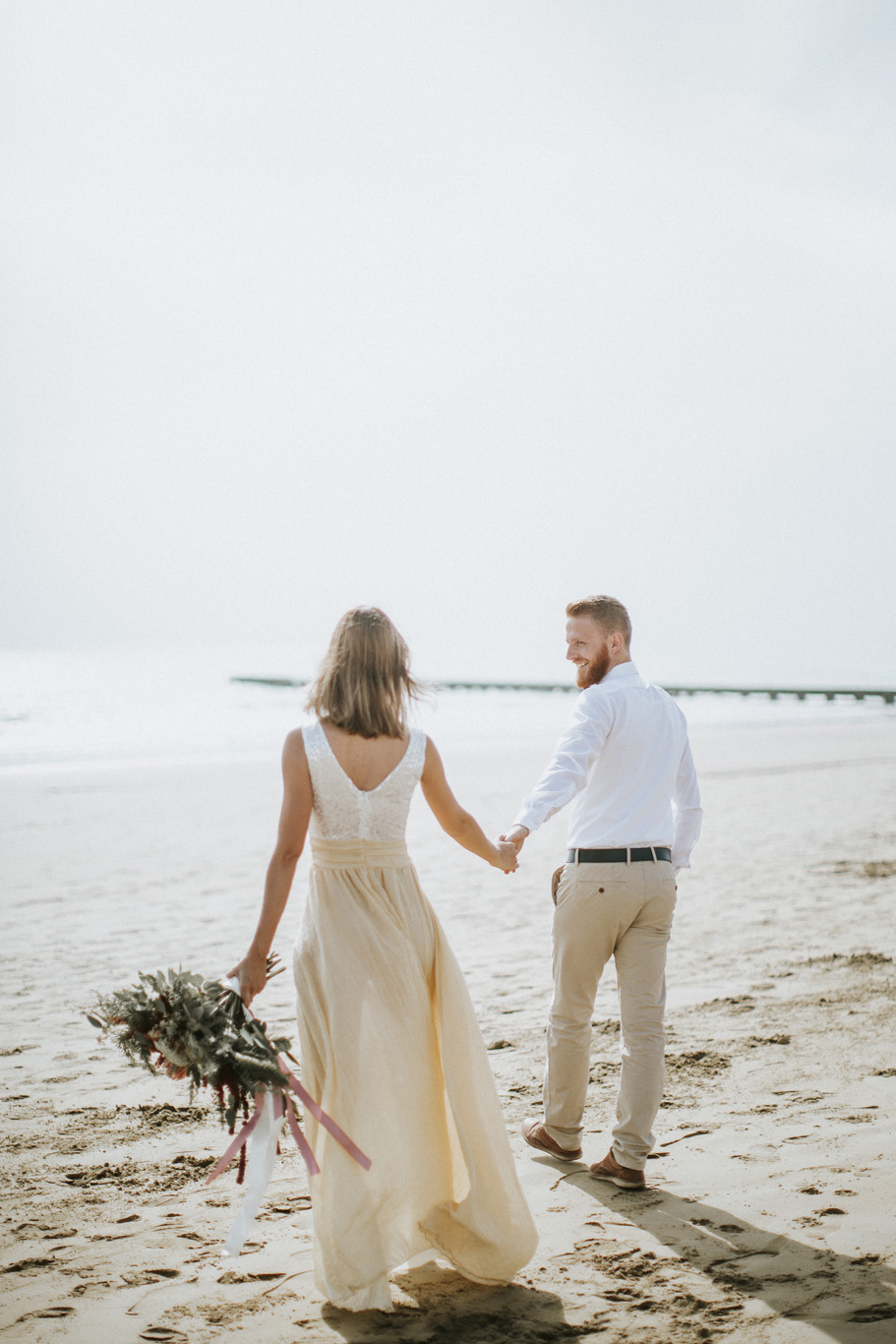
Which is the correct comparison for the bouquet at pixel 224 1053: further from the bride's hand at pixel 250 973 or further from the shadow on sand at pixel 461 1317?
the shadow on sand at pixel 461 1317

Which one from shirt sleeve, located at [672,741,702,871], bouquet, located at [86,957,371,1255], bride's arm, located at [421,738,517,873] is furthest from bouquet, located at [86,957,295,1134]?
shirt sleeve, located at [672,741,702,871]

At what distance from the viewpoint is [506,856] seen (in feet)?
12.0

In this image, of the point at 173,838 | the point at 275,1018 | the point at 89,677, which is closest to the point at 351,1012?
the point at 275,1018

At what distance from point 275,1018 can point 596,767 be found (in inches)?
109

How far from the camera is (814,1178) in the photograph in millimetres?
3582

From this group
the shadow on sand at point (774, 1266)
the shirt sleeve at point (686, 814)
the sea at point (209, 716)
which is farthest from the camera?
the sea at point (209, 716)

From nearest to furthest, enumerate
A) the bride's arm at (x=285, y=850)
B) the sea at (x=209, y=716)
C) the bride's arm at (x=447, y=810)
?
1. the bride's arm at (x=285, y=850)
2. the bride's arm at (x=447, y=810)
3. the sea at (x=209, y=716)

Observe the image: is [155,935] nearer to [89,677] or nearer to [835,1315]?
[835,1315]

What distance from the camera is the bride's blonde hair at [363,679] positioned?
305 cm

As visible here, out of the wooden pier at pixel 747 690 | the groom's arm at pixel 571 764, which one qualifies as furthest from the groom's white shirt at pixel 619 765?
the wooden pier at pixel 747 690

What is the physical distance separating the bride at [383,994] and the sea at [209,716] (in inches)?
11.5

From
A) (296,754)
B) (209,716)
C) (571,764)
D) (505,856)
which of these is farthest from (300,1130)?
(209,716)

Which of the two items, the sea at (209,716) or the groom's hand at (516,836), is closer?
the groom's hand at (516,836)

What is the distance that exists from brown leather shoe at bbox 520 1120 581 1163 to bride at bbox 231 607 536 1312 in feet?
2.77
